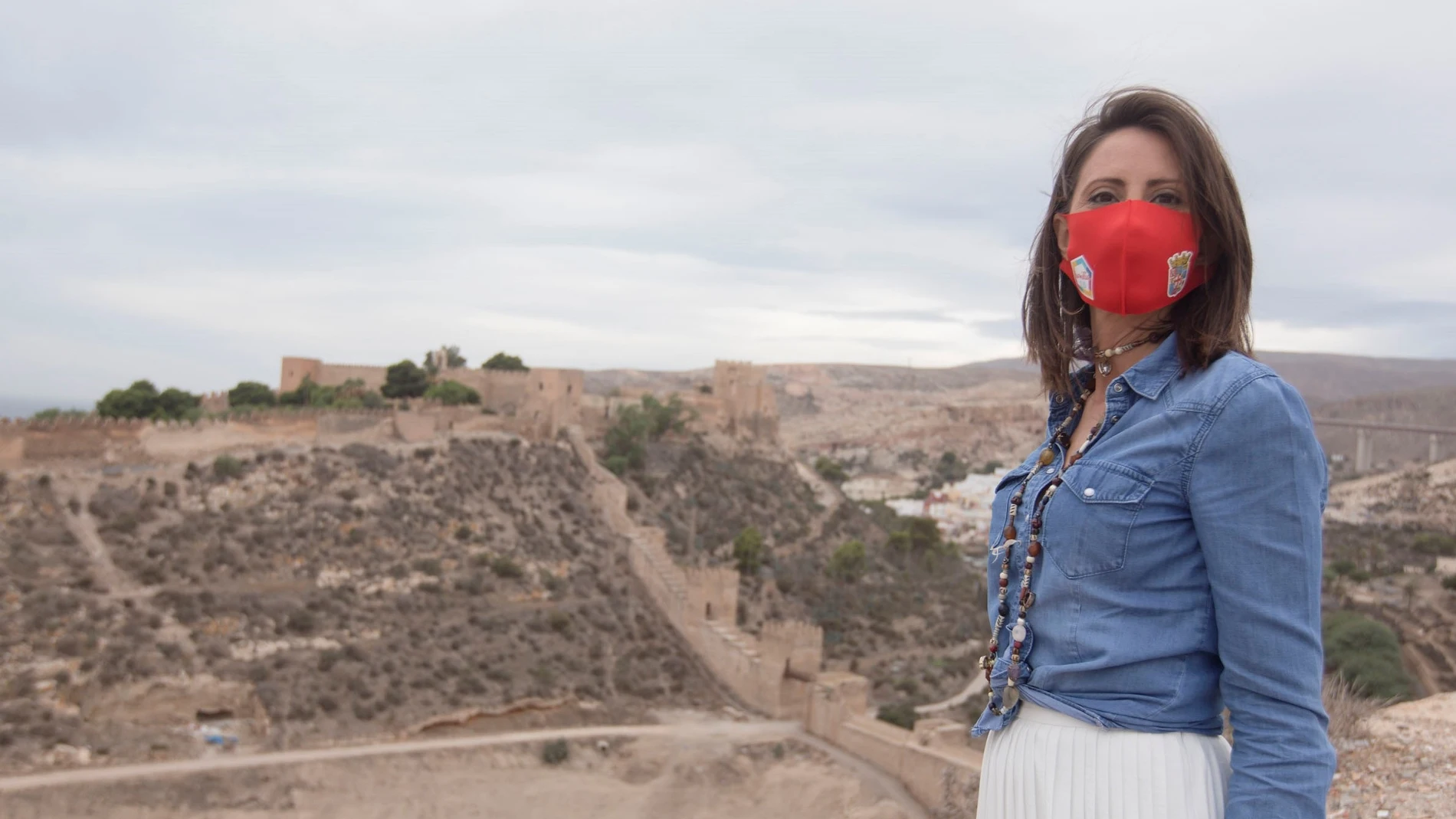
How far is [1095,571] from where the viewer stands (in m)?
1.79

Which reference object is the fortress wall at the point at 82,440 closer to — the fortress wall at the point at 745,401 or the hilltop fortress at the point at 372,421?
the hilltop fortress at the point at 372,421

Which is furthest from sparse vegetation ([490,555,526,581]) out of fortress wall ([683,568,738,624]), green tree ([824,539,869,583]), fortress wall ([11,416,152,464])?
green tree ([824,539,869,583])

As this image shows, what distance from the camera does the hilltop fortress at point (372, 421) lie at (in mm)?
22953

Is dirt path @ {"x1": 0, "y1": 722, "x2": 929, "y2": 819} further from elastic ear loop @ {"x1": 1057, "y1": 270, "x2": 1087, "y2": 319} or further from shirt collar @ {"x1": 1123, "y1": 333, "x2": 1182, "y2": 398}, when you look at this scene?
shirt collar @ {"x1": 1123, "y1": 333, "x2": 1182, "y2": 398}

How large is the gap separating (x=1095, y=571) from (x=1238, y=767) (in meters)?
0.37

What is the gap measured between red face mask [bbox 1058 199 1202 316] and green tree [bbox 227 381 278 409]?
35647 mm

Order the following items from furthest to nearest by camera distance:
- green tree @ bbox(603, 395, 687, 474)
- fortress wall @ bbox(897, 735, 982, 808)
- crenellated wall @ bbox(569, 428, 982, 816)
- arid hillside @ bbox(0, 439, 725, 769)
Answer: green tree @ bbox(603, 395, 687, 474), arid hillside @ bbox(0, 439, 725, 769), crenellated wall @ bbox(569, 428, 982, 816), fortress wall @ bbox(897, 735, 982, 808)

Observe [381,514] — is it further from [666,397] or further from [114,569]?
[666,397]

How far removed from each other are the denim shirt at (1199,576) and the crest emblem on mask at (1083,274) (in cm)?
17

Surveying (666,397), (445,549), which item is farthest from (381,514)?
(666,397)

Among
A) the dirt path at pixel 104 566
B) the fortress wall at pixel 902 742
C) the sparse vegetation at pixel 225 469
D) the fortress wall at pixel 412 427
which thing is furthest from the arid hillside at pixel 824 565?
the dirt path at pixel 104 566

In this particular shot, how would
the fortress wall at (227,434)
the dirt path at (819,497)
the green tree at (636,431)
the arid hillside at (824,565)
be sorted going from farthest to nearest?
the dirt path at (819,497)
the green tree at (636,431)
the arid hillside at (824,565)
the fortress wall at (227,434)

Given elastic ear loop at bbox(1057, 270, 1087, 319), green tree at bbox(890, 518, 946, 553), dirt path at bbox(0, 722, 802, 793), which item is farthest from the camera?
green tree at bbox(890, 518, 946, 553)

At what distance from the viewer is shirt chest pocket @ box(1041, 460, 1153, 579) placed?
1729mm
